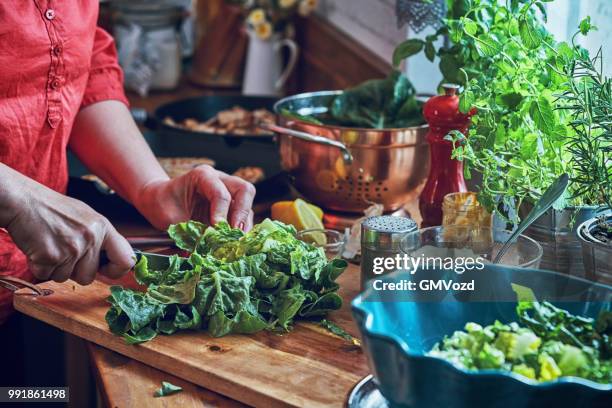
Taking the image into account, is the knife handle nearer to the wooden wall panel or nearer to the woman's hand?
the woman's hand

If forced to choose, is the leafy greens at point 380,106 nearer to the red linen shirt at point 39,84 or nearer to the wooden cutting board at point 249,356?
the red linen shirt at point 39,84

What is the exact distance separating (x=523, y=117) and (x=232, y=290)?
490 mm

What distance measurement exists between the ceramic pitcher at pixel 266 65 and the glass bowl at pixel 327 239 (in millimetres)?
1702

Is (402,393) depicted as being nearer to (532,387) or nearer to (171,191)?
(532,387)

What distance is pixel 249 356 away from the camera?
119 cm

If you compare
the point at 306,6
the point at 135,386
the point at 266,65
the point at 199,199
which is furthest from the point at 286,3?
the point at 135,386

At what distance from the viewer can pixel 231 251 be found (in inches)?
54.2

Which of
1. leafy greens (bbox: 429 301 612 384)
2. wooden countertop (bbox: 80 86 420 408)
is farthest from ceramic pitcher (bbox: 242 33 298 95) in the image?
leafy greens (bbox: 429 301 612 384)

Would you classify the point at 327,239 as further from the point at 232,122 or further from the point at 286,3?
the point at 286,3

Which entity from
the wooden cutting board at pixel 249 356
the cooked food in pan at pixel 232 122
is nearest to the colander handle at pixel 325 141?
the wooden cutting board at pixel 249 356

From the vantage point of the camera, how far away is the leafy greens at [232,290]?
48.8 inches

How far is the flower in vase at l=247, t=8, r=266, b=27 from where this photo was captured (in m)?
3.17

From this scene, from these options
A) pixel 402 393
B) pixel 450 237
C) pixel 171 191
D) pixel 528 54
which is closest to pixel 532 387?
pixel 402 393

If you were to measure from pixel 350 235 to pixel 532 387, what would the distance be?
2.50 feet
